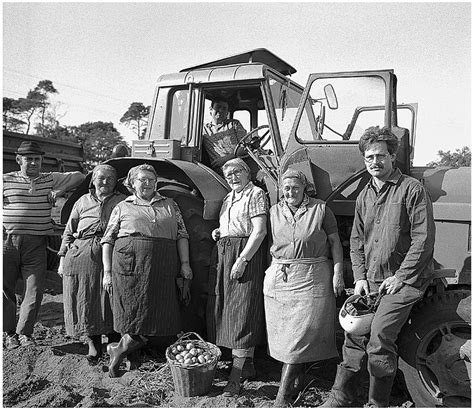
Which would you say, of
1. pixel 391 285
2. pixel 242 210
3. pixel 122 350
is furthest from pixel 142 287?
pixel 391 285

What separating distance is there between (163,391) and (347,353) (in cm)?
138

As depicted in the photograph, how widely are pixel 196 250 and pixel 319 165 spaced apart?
1.24m

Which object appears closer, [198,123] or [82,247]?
[82,247]

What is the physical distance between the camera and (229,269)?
3857mm

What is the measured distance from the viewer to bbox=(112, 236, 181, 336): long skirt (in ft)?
12.9

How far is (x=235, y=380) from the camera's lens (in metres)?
3.64

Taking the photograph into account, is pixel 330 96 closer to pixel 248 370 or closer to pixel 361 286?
pixel 361 286

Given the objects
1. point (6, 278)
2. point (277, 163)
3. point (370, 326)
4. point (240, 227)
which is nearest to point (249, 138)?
point (277, 163)

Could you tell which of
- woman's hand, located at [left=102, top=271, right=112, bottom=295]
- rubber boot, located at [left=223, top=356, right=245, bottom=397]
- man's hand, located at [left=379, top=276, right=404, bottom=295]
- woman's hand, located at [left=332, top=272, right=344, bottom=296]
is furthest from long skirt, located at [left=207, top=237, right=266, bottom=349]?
man's hand, located at [left=379, top=276, right=404, bottom=295]

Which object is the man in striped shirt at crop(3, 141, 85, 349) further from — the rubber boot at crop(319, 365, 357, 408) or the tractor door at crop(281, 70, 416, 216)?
the rubber boot at crop(319, 365, 357, 408)

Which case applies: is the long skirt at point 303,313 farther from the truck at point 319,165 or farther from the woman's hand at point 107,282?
the woman's hand at point 107,282

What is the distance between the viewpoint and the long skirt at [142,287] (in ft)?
12.9

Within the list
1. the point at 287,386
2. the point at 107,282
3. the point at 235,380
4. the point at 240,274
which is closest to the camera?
the point at 287,386

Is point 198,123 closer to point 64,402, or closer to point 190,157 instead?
point 190,157
